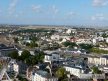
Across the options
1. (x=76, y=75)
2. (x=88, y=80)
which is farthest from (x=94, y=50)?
(x=88, y=80)

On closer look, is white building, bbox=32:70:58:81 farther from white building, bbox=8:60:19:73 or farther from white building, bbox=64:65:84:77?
white building, bbox=8:60:19:73

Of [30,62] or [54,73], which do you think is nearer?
[54,73]

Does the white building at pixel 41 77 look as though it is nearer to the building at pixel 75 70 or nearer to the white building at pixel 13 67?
the building at pixel 75 70

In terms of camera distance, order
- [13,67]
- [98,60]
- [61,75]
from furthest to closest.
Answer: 1. [98,60]
2. [13,67]
3. [61,75]

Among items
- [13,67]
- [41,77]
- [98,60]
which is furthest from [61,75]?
[98,60]

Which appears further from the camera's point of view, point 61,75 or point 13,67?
point 13,67

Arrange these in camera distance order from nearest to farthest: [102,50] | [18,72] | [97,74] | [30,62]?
[97,74]
[18,72]
[30,62]
[102,50]

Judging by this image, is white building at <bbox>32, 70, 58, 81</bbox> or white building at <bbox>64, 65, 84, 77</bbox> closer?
white building at <bbox>32, 70, 58, 81</bbox>

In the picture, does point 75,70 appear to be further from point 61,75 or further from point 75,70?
point 61,75

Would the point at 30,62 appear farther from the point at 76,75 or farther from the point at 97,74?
the point at 97,74

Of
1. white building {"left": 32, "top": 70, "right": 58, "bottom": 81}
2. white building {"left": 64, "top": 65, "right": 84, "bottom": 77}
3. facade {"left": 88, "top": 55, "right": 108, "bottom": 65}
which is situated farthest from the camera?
facade {"left": 88, "top": 55, "right": 108, "bottom": 65}

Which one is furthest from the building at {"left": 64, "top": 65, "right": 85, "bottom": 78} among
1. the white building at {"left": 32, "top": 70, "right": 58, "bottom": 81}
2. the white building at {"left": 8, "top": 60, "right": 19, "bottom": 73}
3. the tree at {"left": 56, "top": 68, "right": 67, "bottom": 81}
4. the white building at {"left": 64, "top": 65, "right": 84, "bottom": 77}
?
the white building at {"left": 8, "top": 60, "right": 19, "bottom": 73}
